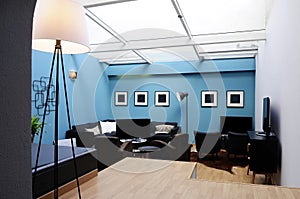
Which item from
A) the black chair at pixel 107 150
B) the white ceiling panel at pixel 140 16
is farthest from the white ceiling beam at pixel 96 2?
the black chair at pixel 107 150

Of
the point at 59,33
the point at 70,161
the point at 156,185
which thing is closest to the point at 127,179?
the point at 156,185

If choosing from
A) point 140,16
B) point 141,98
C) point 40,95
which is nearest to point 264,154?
point 140,16

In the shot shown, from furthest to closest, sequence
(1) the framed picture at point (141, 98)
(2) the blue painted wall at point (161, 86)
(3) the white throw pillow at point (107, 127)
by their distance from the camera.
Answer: (1) the framed picture at point (141, 98), (3) the white throw pillow at point (107, 127), (2) the blue painted wall at point (161, 86)

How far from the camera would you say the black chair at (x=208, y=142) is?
5871 millimetres

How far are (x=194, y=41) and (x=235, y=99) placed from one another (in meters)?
2.92

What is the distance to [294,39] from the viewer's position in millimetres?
2721

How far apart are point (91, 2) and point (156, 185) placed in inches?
148

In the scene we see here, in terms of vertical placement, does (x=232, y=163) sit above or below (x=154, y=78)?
below

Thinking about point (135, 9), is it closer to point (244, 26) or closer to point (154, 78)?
point (244, 26)

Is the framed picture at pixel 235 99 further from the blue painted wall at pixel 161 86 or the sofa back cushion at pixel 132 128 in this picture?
the sofa back cushion at pixel 132 128

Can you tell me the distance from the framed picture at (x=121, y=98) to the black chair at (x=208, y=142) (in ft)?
12.3

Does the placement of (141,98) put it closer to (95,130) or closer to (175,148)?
(95,130)

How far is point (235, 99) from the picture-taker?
7.79 m

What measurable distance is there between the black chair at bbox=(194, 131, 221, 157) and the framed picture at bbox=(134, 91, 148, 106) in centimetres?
320
